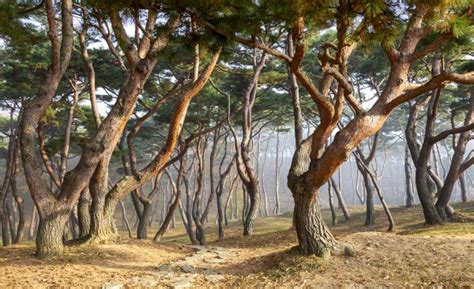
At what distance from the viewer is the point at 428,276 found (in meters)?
5.77

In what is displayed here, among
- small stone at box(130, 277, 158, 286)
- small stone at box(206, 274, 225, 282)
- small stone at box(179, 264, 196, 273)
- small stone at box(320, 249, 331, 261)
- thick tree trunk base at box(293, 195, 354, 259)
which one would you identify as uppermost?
thick tree trunk base at box(293, 195, 354, 259)

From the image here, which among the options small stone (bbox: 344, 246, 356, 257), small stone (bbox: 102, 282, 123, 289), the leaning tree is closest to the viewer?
the leaning tree

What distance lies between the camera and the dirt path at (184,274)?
251 inches

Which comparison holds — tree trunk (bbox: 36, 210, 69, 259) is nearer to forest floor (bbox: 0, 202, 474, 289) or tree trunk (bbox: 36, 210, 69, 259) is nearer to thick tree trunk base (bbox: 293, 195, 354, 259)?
forest floor (bbox: 0, 202, 474, 289)

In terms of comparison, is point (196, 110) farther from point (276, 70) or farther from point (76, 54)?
point (76, 54)

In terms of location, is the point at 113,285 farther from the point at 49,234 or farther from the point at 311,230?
the point at 311,230

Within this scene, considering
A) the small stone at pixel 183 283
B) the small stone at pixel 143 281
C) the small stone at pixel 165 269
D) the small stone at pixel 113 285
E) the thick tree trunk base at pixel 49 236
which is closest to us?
the small stone at pixel 113 285

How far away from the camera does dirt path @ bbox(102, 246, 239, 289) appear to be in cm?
638

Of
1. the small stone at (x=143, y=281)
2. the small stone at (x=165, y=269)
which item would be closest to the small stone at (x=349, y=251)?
the small stone at (x=165, y=269)

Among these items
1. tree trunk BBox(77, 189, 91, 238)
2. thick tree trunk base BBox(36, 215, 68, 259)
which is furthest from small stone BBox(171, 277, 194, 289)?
tree trunk BBox(77, 189, 91, 238)

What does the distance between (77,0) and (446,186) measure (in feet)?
43.5

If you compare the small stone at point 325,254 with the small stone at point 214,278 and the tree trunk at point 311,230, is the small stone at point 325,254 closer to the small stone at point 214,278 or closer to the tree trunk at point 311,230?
the tree trunk at point 311,230

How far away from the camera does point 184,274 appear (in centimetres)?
712

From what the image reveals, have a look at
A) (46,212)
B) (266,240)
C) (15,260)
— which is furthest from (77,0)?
(266,240)
